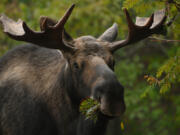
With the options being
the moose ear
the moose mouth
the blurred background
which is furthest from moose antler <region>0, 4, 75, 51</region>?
the blurred background

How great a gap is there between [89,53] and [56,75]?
0.88 meters

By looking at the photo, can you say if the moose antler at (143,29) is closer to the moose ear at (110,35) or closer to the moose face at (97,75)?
the moose face at (97,75)

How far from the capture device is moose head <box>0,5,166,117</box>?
511cm

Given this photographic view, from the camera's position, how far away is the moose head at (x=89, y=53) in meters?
5.11

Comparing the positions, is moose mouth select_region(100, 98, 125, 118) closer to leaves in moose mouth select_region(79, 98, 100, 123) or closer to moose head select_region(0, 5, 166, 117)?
moose head select_region(0, 5, 166, 117)

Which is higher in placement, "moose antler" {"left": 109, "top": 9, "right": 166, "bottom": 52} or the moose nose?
"moose antler" {"left": 109, "top": 9, "right": 166, "bottom": 52}

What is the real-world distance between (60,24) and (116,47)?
820mm

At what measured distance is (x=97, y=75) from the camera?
5.30 meters

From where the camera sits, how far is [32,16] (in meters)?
13.5

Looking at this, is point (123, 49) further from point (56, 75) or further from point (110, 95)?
point (110, 95)

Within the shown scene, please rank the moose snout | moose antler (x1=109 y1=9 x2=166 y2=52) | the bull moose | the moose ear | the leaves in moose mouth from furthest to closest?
the moose ear → moose antler (x1=109 y1=9 x2=166 y2=52) → the bull moose → the leaves in moose mouth → the moose snout

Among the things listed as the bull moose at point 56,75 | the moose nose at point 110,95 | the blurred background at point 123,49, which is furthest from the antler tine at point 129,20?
the blurred background at point 123,49

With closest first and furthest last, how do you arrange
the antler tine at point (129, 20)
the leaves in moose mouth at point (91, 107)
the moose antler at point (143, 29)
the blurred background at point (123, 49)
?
the leaves in moose mouth at point (91, 107)
the antler tine at point (129, 20)
the moose antler at point (143, 29)
the blurred background at point (123, 49)

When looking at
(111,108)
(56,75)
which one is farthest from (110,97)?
(56,75)
